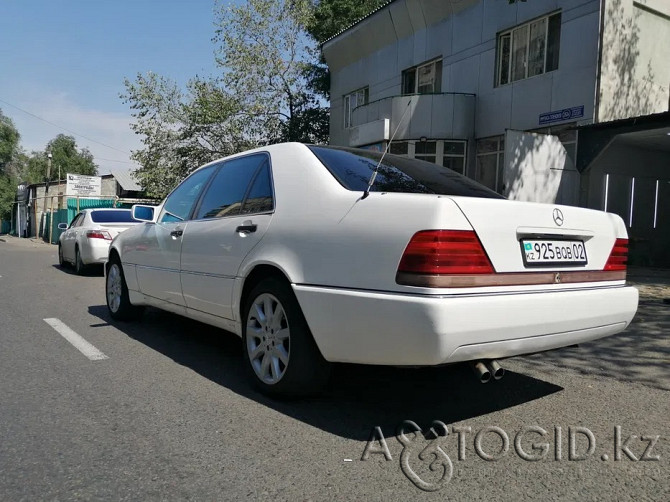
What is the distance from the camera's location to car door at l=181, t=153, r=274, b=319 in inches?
149

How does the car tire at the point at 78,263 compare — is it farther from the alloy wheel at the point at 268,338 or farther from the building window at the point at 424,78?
the building window at the point at 424,78

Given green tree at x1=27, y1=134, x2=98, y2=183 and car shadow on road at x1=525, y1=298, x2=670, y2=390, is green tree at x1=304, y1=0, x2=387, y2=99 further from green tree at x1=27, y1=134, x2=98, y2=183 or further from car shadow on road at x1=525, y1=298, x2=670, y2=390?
green tree at x1=27, y1=134, x2=98, y2=183

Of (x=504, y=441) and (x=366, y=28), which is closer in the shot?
(x=504, y=441)

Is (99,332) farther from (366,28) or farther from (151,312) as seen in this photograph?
(366,28)

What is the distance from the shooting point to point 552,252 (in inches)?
124

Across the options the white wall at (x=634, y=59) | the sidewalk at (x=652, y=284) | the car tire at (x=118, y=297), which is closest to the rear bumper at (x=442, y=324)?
the car tire at (x=118, y=297)

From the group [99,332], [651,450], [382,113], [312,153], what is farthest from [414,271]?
[382,113]

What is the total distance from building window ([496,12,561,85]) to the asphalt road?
35.5 feet

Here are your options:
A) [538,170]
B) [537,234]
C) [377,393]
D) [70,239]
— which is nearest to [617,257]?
[537,234]

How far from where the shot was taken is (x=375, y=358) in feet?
9.52

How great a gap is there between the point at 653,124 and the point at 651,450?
10.3m

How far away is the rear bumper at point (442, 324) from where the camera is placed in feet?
8.71

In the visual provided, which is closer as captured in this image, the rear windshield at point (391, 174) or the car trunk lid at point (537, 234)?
the car trunk lid at point (537, 234)

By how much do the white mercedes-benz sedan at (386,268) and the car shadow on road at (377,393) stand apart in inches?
9.3
